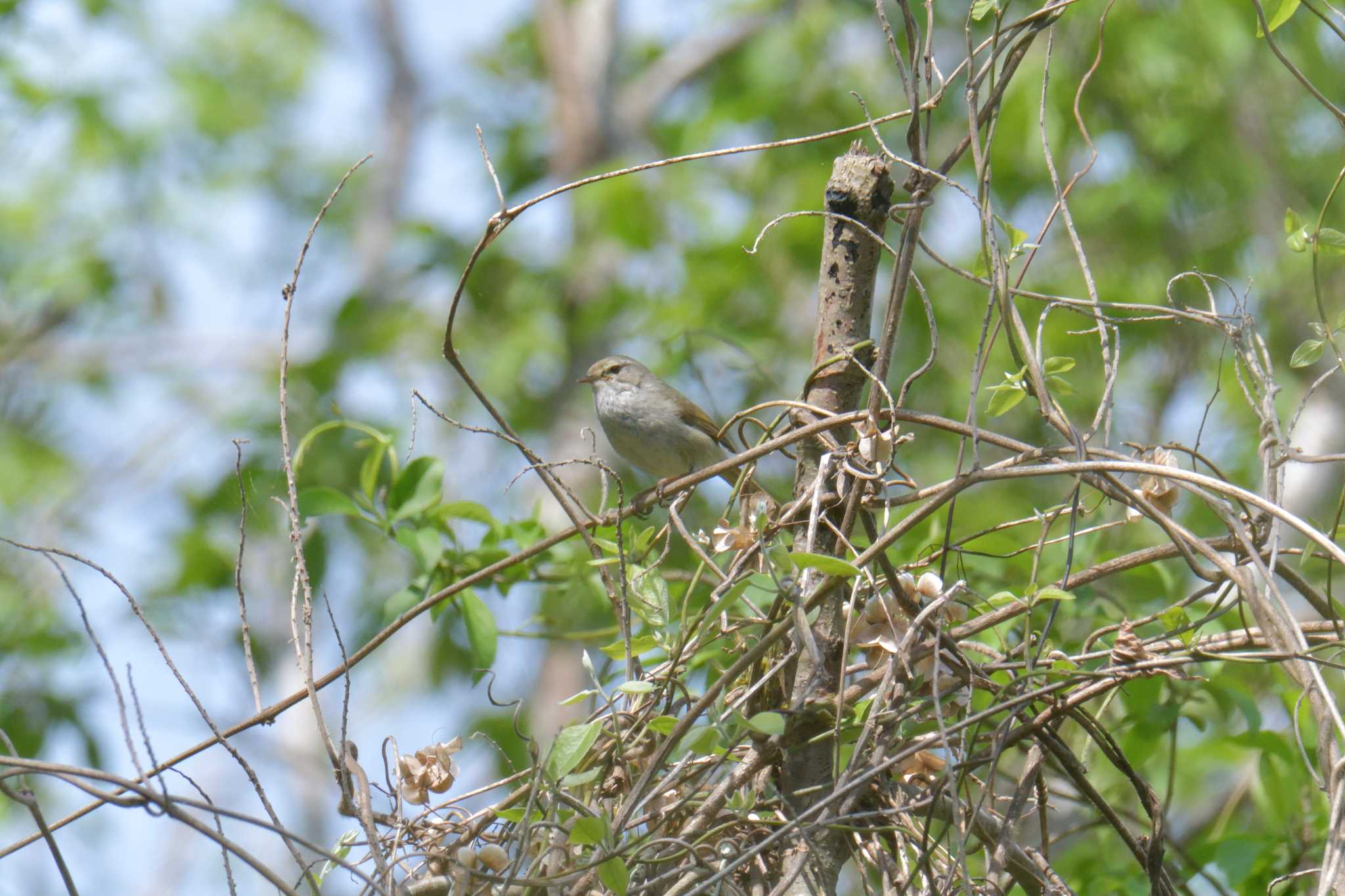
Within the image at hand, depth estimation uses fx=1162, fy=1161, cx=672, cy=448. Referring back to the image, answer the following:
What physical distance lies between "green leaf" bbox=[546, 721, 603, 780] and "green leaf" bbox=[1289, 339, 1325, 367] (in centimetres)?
114

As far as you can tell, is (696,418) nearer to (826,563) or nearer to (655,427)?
(655,427)

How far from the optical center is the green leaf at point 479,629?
228 centimetres

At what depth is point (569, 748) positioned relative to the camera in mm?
1635

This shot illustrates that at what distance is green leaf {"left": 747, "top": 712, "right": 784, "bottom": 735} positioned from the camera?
4.86 ft

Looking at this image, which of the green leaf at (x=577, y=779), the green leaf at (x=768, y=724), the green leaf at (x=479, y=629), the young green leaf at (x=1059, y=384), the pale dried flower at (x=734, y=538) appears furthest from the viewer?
the green leaf at (x=479, y=629)

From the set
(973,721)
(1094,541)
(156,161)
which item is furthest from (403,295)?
(973,721)

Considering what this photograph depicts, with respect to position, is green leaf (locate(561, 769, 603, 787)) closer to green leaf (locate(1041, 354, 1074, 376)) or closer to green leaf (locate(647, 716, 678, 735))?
green leaf (locate(647, 716, 678, 735))

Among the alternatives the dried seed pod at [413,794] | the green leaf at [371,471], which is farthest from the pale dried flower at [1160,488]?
the green leaf at [371,471]

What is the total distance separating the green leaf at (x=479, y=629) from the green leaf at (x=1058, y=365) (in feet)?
3.80

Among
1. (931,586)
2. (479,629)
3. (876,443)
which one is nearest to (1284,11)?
(876,443)

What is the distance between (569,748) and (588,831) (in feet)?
0.49

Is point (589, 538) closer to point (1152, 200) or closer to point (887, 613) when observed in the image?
point (887, 613)

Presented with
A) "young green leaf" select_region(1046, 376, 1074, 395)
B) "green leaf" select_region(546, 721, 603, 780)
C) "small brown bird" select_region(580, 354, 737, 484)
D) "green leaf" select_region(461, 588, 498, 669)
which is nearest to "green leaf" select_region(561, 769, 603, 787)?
"green leaf" select_region(546, 721, 603, 780)

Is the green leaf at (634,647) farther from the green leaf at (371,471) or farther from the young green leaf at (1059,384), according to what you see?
the green leaf at (371,471)
